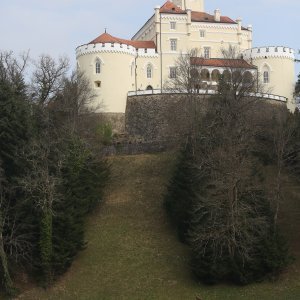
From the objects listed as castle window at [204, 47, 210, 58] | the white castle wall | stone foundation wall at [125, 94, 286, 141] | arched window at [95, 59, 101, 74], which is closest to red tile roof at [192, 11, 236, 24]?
castle window at [204, 47, 210, 58]

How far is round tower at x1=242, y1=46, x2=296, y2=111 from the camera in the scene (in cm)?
6625

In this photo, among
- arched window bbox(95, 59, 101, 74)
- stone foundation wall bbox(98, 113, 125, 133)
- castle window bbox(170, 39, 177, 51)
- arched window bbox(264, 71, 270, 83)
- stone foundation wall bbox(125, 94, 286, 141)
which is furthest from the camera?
castle window bbox(170, 39, 177, 51)

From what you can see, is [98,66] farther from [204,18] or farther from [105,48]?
[204,18]

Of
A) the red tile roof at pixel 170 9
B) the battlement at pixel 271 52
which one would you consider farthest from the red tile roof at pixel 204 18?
the battlement at pixel 271 52

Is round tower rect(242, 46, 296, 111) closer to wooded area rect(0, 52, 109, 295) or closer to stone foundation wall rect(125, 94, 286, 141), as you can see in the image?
stone foundation wall rect(125, 94, 286, 141)

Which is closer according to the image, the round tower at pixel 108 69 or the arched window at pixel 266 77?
the round tower at pixel 108 69

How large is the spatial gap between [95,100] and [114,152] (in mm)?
11385

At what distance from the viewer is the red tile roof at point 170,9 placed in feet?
222

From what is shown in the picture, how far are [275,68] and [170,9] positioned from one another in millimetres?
12979

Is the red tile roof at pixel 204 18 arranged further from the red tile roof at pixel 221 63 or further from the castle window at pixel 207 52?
the red tile roof at pixel 221 63

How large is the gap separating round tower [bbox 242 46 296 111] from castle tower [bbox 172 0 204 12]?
10.3 m

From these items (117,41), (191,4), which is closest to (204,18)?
(191,4)

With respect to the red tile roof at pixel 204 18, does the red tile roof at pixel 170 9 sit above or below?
above

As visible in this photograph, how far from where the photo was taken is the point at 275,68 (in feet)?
218
